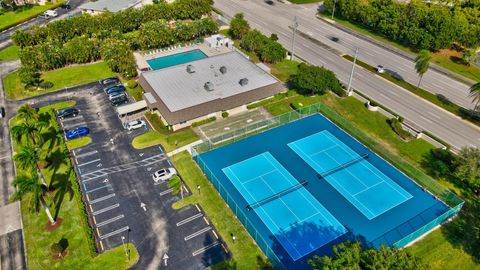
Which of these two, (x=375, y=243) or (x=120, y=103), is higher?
(x=120, y=103)

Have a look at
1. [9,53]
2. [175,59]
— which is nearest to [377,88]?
[175,59]

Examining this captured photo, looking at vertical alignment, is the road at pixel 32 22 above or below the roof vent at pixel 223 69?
above

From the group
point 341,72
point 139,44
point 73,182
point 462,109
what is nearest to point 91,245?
point 73,182

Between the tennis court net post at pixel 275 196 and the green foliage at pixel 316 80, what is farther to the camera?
the green foliage at pixel 316 80

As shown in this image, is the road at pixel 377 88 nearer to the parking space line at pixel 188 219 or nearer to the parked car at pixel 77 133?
the parking space line at pixel 188 219

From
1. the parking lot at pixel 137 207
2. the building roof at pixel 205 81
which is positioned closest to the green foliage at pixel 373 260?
the parking lot at pixel 137 207

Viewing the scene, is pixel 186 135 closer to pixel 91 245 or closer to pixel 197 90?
pixel 197 90

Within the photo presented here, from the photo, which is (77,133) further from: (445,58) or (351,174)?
(445,58)
